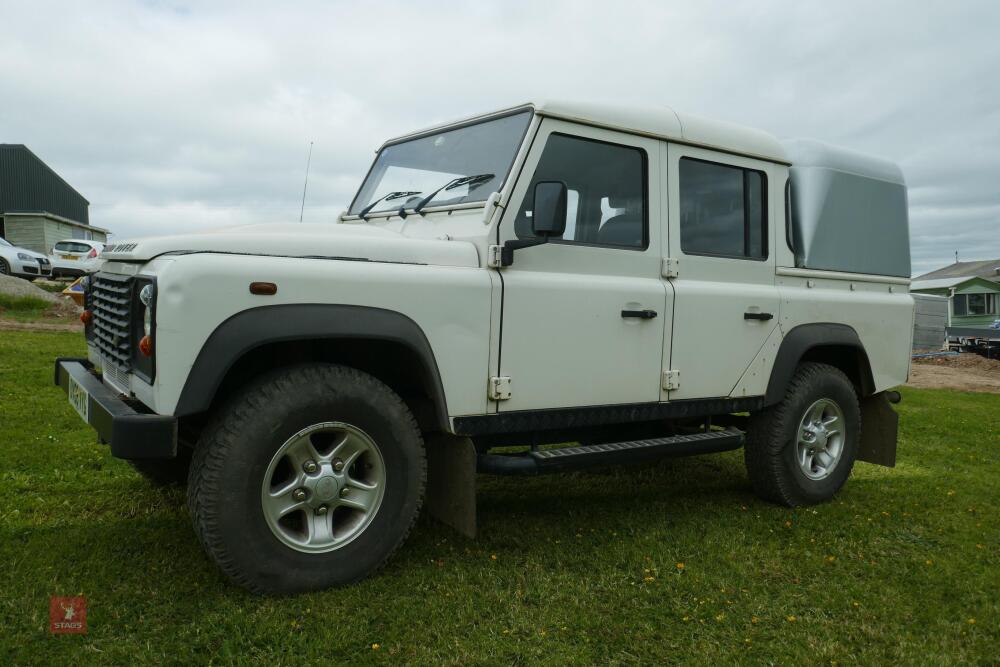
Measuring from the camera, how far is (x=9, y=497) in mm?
4445

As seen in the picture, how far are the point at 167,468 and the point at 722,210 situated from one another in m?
3.62

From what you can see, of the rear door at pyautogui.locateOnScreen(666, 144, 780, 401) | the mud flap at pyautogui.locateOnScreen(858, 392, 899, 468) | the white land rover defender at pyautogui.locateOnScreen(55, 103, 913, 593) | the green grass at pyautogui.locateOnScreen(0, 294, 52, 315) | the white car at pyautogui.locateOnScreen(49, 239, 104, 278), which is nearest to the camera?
the white land rover defender at pyautogui.locateOnScreen(55, 103, 913, 593)

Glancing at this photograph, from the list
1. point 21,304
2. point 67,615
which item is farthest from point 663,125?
point 21,304

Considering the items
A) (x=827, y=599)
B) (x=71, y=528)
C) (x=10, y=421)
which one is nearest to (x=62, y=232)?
(x=10, y=421)

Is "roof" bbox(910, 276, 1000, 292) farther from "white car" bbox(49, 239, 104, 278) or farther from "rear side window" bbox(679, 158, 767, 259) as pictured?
"rear side window" bbox(679, 158, 767, 259)

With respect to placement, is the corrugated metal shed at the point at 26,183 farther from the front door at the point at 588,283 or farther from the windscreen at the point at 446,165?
the front door at the point at 588,283

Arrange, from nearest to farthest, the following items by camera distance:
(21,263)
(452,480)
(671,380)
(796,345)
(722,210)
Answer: (452,480)
(671,380)
(722,210)
(796,345)
(21,263)

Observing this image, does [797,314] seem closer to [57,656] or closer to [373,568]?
[373,568]

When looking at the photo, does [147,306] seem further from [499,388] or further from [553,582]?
[553,582]

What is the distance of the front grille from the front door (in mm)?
1654

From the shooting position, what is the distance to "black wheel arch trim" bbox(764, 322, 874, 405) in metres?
4.86

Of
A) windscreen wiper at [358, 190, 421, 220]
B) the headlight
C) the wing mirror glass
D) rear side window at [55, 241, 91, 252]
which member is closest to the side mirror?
the wing mirror glass

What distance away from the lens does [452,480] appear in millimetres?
3729

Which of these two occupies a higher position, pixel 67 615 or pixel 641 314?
pixel 641 314
